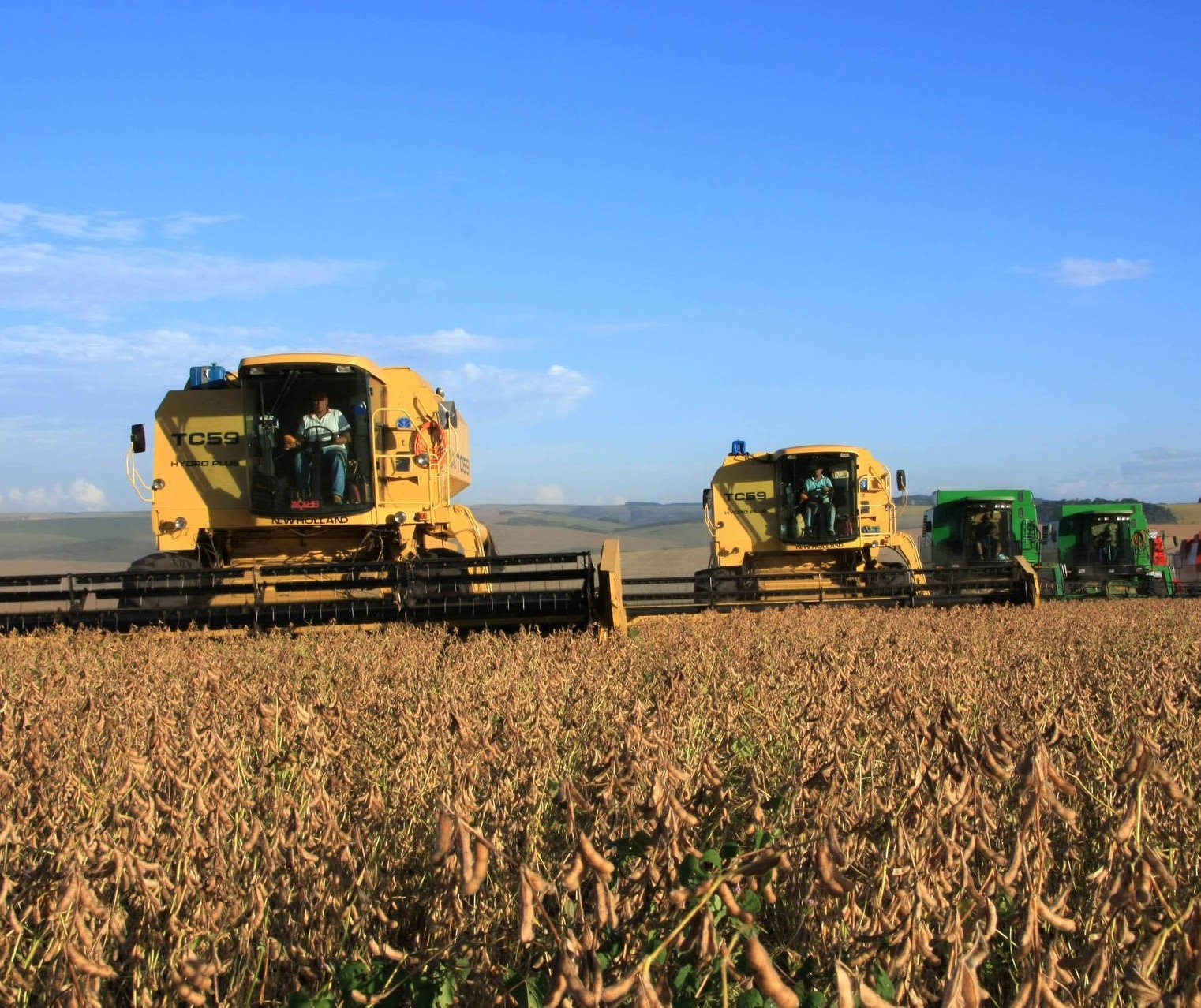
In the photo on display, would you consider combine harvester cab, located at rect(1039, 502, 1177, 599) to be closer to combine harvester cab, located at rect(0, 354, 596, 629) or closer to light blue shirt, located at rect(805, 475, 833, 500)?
light blue shirt, located at rect(805, 475, 833, 500)

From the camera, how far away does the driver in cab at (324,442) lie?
10094mm

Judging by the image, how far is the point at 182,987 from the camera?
1553mm

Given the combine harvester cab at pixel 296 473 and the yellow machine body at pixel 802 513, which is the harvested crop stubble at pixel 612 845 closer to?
the combine harvester cab at pixel 296 473

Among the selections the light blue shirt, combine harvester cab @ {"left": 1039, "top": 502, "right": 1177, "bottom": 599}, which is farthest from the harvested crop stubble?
combine harvester cab @ {"left": 1039, "top": 502, "right": 1177, "bottom": 599}

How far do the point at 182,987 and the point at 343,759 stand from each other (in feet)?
6.35

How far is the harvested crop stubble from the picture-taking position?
1584 millimetres

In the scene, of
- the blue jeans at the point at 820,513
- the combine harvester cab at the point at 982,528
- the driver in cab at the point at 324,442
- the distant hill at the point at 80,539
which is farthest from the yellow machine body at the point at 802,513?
the distant hill at the point at 80,539

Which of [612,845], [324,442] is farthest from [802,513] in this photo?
[612,845]

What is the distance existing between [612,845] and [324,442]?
8.31 meters

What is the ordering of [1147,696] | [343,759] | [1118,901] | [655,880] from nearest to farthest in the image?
[1118,901] < [655,880] < [343,759] < [1147,696]

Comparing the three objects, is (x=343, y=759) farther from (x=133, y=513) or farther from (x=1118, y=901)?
(x=133, y=513)

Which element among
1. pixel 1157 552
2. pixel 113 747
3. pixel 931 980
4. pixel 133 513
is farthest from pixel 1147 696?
pixel 133 513

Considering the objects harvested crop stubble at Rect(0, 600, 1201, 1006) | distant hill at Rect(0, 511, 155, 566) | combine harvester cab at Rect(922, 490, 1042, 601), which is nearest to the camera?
harvested crop stubble at Rect(0, 600, 1201, 1006)

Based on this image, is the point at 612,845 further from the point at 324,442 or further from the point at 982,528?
the point at 982,528
